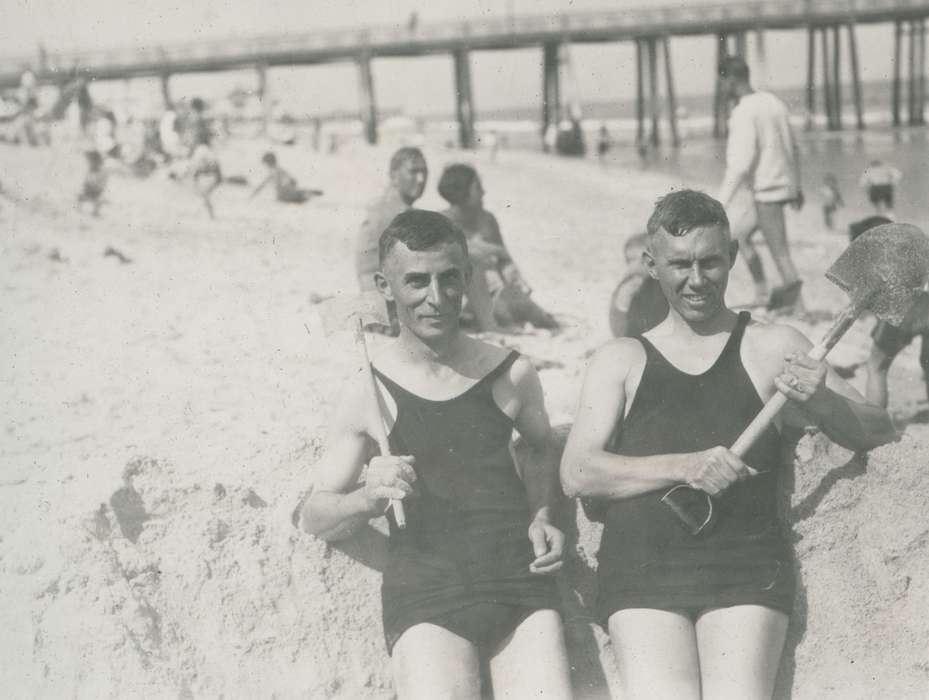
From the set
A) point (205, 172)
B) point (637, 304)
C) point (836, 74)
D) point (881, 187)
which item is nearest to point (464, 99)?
point (836, 74)

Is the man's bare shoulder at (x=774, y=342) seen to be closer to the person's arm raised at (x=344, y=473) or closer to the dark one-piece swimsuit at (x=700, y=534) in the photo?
the dark one-piece swimsuit at (x=700, y=534)

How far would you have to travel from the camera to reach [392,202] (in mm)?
5805

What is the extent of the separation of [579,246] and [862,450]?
8934 mm

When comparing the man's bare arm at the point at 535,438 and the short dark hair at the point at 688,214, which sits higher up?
the short dark hair at the point at 688,214

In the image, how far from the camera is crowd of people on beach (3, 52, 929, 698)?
243cm

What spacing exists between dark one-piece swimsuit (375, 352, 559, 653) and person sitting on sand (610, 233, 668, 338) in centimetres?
243

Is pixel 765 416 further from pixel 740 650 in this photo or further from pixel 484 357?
pixel 484 357

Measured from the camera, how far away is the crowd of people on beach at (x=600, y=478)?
2.43m

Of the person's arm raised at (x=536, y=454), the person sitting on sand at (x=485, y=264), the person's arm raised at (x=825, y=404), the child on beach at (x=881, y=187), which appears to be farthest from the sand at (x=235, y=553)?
the child on beach at (x=881, y=187)

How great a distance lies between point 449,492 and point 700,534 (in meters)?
0.63

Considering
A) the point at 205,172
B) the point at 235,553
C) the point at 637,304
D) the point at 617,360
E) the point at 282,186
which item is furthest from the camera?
the point at 282,186

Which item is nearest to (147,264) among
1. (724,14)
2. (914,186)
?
(914,186)

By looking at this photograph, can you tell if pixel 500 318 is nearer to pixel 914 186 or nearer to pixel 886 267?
pixel 886 267

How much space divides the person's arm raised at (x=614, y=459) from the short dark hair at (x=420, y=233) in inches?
19.4
